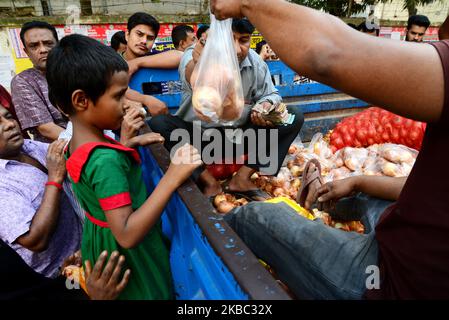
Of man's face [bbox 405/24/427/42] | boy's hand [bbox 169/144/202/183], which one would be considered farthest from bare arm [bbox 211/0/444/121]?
man's face [bbox 405/24/427/42]

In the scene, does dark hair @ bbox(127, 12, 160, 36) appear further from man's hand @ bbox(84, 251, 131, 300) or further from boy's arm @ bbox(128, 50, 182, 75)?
man's hand @ bbox(84, 251, 131, 300)

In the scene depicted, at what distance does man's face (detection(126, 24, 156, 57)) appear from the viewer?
312cm

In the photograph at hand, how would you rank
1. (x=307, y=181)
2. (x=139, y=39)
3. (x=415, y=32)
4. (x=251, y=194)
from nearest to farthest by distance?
(x=307, y=181)
(x=251, y=194)
(x=139, y=39)
(x=415, y=32)

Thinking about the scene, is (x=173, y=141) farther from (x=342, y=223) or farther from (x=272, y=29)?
(x=272, y=29)

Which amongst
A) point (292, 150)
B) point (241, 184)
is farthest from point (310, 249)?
point (292, 150)

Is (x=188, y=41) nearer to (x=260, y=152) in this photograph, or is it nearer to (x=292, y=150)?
(x=292, y=150)

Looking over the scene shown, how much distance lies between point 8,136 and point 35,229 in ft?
1.52

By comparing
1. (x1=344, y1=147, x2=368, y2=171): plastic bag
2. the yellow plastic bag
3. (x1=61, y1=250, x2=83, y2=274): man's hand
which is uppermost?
the yellow plastic bag

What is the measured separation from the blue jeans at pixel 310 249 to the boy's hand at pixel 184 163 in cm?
36

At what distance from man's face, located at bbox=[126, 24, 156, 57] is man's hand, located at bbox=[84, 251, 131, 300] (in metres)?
2.50

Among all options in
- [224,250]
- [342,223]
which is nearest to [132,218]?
[224,250]

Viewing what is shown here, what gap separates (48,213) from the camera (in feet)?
4.47

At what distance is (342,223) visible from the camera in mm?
1928

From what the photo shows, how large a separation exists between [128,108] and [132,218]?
0.93 meters
